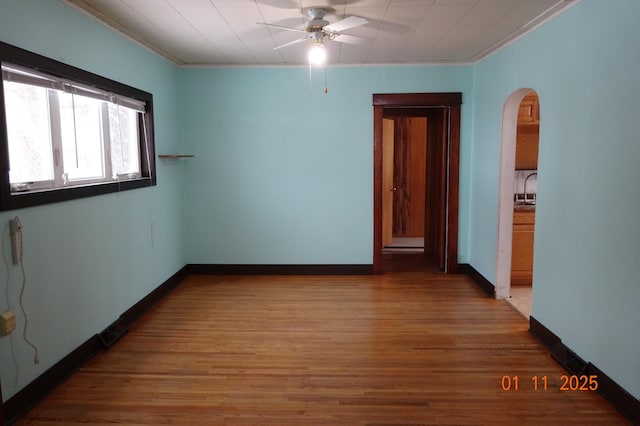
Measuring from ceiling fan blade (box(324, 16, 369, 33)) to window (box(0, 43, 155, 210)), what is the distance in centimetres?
180

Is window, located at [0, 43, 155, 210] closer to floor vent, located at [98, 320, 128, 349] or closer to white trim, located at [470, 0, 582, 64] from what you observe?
floor vent, located at [98, 320, 128, 349]

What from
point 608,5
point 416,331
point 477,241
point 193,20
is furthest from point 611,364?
point 193,20

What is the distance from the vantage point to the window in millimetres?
2400

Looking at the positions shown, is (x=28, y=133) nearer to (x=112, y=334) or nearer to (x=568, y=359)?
(x=112, y=334)

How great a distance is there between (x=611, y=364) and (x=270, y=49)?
3817mm

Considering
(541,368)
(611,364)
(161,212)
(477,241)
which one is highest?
(161,212)

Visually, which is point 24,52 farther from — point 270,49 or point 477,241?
point 477,241

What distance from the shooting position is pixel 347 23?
3068mm

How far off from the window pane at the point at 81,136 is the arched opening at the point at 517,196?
142 inches

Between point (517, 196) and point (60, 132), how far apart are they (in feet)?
15.4

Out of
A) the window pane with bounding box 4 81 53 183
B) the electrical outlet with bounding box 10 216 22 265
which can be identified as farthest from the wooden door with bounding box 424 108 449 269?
the electrical outlet with bounding box 10 216 22 265

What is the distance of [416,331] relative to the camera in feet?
11.6

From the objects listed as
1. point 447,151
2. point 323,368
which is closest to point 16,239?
point 323,368

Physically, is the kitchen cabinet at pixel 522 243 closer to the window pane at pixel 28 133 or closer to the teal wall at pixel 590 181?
the teal wall at pixel 590 181
